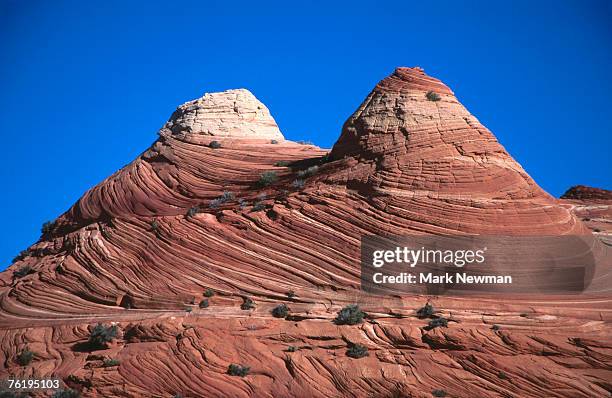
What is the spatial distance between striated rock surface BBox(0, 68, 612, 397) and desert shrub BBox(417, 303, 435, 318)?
1.47 ft

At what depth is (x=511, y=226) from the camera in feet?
112

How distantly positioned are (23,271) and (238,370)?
1679cm

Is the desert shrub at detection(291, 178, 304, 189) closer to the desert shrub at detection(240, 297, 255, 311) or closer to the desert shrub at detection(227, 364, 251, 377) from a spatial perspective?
the desert shrub at detection(240, 297, 255, 311)

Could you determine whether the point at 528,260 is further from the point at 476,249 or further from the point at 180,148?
the point at 180,148

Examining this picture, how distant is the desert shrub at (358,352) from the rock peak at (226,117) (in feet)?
65.4

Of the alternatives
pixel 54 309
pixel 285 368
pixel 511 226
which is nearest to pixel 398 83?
pixel 511 226

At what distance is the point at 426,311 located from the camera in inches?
1251

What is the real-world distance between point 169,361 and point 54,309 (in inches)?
336

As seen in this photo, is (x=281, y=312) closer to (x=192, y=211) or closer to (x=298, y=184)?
(x=298, y=184)

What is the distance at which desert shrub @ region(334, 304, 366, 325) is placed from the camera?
31.7 metres

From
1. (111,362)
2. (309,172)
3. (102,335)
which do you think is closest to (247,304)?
(111,362)

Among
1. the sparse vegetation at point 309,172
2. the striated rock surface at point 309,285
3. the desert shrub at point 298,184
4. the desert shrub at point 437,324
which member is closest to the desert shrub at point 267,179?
the striated rock surface at point 309,285

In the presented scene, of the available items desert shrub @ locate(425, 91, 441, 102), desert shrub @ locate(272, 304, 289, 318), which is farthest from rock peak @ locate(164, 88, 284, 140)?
desert shrub @ locate(272, 304, 289, 318)

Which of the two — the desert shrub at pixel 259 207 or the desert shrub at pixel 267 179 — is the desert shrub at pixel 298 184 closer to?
the desert shrub at pixel 259 207
